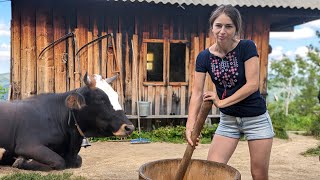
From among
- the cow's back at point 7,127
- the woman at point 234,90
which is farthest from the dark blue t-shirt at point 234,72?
the cow's back at point 7,127

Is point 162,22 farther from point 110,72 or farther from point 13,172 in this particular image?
point 13,172

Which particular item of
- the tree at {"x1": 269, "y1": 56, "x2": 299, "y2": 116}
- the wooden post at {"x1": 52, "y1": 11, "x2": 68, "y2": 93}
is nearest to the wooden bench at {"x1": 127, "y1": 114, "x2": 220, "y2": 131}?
the wooden post at {"x1": 52, "y1": 11, "x2": 68, "y2": 93}

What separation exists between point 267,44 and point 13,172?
7273 millimetres

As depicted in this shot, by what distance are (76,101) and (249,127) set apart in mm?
2174

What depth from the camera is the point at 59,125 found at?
179 inches

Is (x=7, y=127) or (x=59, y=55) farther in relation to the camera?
(x=59, y=55)

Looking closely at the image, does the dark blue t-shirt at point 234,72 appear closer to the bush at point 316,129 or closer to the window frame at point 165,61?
the window frame at point 165,61

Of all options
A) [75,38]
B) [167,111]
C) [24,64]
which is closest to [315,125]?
[167,111]

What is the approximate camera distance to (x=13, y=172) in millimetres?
4375

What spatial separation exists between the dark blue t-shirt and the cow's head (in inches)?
63.4

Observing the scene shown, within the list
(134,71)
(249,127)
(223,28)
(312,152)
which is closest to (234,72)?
(223,28)

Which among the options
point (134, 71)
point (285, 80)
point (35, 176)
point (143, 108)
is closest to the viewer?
point (35, 176)

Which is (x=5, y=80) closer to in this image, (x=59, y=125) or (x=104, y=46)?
(x=104, y=46)

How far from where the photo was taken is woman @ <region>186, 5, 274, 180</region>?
8.74 feet
